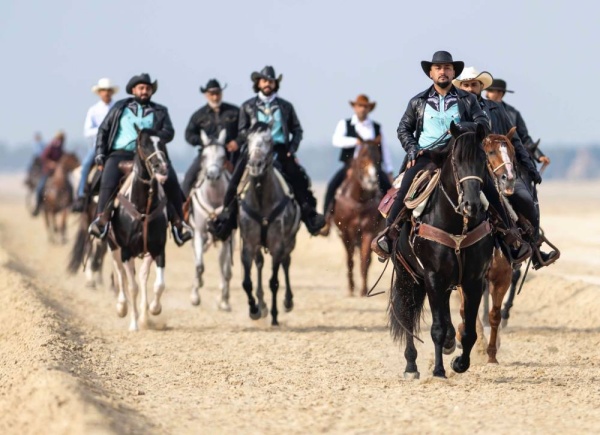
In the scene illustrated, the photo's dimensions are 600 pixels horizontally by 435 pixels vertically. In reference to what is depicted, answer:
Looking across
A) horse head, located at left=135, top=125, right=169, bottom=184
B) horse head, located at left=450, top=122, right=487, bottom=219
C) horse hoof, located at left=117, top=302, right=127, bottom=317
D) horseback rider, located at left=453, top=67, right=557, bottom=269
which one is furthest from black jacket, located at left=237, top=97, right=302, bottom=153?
horse head, located at left=450, top=122, right=487, bottom=219

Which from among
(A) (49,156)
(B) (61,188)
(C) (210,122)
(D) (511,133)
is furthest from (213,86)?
(A) (49,156)

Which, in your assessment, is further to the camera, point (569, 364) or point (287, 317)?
point (287, 317)

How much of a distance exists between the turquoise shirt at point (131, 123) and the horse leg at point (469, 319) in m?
6.09

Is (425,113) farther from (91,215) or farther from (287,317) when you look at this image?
(91,215)

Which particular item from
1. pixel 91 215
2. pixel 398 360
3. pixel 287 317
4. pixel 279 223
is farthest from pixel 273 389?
pixel 91 215

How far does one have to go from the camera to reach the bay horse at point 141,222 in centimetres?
1511

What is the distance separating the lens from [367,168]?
19484mm

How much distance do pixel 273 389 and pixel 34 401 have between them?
2310 mm

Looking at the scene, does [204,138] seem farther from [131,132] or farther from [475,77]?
[475,77]

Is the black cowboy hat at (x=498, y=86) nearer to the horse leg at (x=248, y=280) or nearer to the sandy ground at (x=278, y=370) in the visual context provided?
the sandy ground at (x=278, y=370)

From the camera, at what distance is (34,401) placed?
30.2 ft

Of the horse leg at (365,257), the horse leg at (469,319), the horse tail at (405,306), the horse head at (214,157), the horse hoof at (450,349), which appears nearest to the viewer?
the horse leg at (469,319)

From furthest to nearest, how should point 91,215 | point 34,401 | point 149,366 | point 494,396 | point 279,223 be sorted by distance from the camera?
point 91,215 < point 279,223 < point 149,366 < point 494,396 < point 34,401

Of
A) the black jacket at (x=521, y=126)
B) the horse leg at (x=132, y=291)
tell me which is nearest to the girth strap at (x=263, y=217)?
the horse leg at (x=132, y=291)
